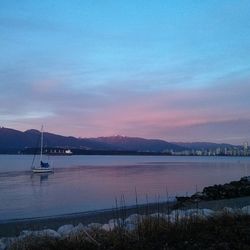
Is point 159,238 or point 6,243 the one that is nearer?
point 159,238

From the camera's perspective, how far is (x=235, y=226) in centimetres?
848

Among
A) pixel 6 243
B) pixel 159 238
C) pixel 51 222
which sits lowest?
pixel 51 222

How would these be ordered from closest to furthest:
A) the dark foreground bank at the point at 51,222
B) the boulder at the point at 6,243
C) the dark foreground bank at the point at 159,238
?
1. the dark foreground bank at the point at 159,238
2. the boulder at the point at 6,243
3. the dark foreground bank at the point at 51,222

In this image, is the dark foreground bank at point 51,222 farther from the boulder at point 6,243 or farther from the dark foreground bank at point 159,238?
the dark foreground bank at point 159,238

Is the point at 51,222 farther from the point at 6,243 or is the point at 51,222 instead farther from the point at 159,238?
the point at 159,238

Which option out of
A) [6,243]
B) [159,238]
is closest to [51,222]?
[6,243]

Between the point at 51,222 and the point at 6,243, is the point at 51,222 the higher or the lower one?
the lower one

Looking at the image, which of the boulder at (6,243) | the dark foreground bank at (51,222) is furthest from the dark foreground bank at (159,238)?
the dark foreground bank at (51,222)

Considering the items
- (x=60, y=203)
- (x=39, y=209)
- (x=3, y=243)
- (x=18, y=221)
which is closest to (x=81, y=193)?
(x=60, y=203)

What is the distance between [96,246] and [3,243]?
2.52 m

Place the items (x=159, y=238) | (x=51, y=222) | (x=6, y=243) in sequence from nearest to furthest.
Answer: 1. (x=159, y=238)
2. (x=6, y=243)
3. (x=51, y=222)

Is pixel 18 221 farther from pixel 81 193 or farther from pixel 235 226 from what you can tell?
pixel 81 193

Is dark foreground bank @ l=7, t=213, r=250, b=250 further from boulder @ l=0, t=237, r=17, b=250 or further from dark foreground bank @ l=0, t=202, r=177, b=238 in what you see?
dark foreground bank @ l=0, t=202, r=177, b=238

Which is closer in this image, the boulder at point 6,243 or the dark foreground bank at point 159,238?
the dark foreground bank at point 159,238
